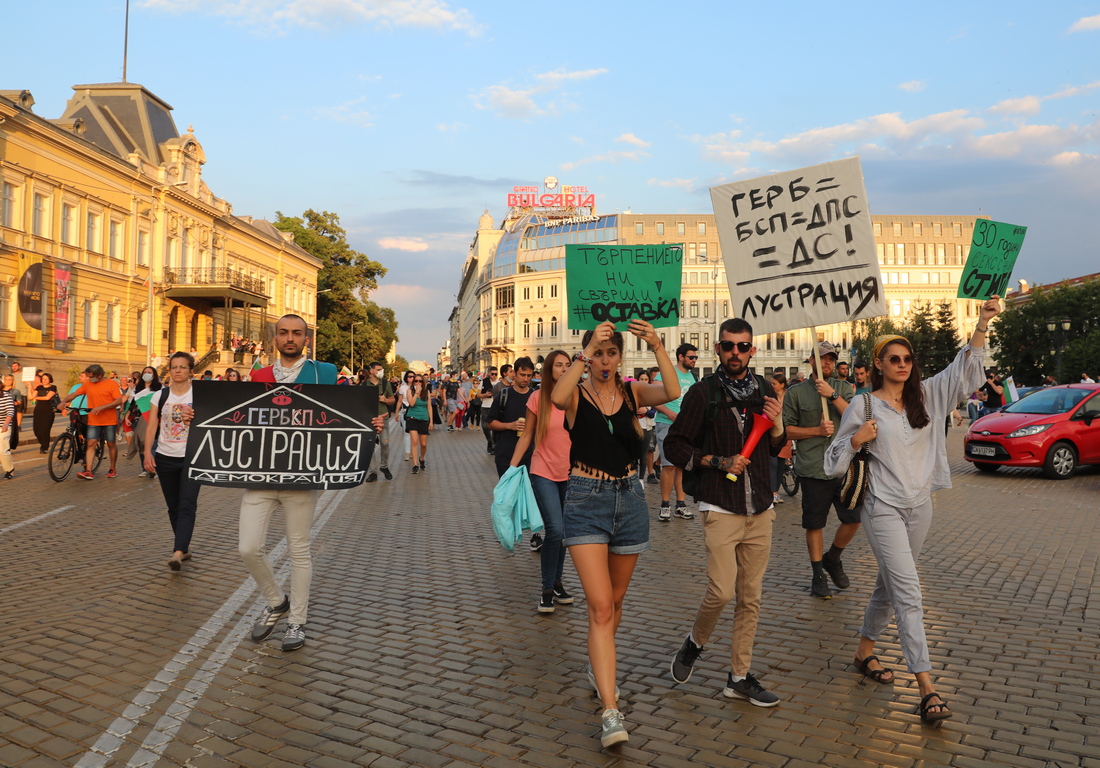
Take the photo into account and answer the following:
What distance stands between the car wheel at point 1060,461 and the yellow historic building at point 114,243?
112 ft

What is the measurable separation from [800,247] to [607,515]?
3348 millimetres

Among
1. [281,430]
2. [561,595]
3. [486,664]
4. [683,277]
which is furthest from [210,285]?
[683,277]

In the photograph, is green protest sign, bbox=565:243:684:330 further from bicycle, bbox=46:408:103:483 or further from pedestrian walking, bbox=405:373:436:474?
bicycle, bbox=46:408:103:483

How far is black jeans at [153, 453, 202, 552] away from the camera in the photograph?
26.1ft

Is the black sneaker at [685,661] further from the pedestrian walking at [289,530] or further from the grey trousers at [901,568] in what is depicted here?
the pedestrian walking at [289,530]

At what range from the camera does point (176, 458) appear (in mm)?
8109

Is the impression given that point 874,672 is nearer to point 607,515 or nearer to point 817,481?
point 607,515

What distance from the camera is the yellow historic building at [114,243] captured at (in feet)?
119

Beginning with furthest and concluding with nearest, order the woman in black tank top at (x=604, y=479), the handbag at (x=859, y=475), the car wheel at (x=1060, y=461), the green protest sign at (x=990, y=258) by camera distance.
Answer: the car wheel at (x=1060, y=461), the green protest sign at (x=990, y=258), the handbag at (x=859, y=475), the woman in black tank top at (x=604, y=479)

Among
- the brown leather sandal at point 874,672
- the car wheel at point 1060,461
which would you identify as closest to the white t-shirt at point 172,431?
the brown leather sandal at point 874,672

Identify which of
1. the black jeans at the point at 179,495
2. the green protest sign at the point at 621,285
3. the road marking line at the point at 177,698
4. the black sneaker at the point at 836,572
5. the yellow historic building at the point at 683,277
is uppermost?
the yellow historic building at the point at 683,277

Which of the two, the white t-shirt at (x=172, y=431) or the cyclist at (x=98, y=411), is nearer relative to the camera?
the white t-shirt at (x=172, y=431)

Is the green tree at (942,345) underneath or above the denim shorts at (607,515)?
above

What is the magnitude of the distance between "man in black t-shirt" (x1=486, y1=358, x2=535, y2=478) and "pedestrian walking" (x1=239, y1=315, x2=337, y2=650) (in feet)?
8.62
